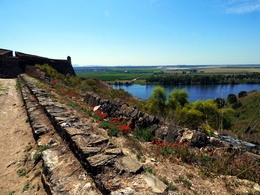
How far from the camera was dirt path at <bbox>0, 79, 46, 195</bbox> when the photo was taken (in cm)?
304

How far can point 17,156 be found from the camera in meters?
4.05

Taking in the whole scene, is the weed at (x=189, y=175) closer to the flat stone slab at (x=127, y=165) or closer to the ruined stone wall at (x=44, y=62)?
the flat stone slab at (x=127, y=165)

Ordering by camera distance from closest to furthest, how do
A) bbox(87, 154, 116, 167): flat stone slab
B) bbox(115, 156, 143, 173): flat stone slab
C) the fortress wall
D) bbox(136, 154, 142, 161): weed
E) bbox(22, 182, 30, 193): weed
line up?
bbox(115, 156, 143, 173): flat stone slab < bbox(87, 154, 116, 167): flat stone slab < bbox(22, 182, 30, 193): weed < bbox(136, 154, 142, 161): weed < the fortress wall

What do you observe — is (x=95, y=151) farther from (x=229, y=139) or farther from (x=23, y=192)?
(x=229, y=139)

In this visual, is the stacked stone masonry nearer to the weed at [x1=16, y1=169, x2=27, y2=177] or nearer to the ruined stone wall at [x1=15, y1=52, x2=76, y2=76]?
the weed at [x1=16, y1=169, x2=27, y2=177]

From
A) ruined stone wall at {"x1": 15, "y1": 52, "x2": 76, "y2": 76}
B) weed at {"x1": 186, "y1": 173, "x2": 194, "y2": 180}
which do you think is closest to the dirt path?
weed at {"x1": 186, "y1": 173, "x2": 194, "y2": 180}

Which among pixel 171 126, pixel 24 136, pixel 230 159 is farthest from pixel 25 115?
pixel 230 159

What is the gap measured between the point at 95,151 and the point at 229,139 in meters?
4.04

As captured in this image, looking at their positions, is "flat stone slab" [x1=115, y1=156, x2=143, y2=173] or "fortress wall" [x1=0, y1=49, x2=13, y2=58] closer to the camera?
"flat stone slab" [x1=115, y1=156, x2=143, y2=173]

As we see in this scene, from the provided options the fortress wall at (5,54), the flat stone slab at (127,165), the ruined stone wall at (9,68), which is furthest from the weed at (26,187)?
the fortress wall at (5,54)

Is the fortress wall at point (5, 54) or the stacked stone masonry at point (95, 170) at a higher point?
the fortress wall at point (5, 54)

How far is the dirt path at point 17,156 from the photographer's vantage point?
304 cm

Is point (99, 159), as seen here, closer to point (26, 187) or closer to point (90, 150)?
point (90, 150)

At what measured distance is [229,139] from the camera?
4.94 meters
